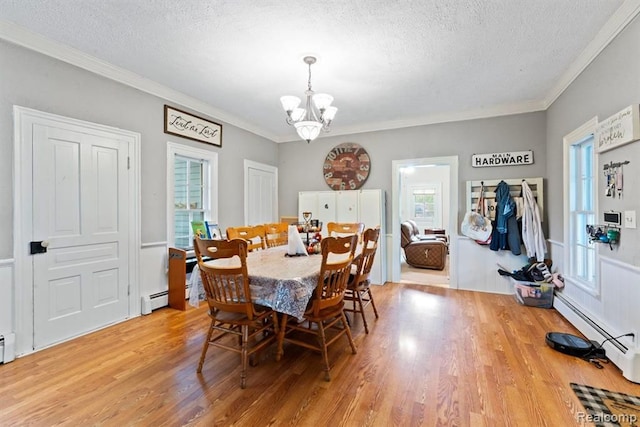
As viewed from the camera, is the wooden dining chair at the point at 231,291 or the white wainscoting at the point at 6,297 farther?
the white wainscoting at the point at 6,297

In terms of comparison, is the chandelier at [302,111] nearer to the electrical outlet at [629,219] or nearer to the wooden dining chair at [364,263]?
the wooden dining chair at [364,263]

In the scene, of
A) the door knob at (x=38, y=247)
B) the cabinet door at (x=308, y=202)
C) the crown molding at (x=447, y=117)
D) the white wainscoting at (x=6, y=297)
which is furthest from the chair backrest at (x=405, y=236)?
the white wainscoting at (x=6, y=297)

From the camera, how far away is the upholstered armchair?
5.73 meters

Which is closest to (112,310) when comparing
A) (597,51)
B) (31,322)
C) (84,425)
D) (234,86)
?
(31,322)

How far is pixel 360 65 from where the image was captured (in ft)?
9.82

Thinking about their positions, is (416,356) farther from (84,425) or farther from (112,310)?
(112,310)

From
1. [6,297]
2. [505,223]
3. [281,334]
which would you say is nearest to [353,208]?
[505,223]

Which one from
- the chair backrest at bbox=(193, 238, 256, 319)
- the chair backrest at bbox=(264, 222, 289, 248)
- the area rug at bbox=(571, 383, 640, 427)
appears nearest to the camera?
the area rug at bbox=(571, 383, 640, 427)

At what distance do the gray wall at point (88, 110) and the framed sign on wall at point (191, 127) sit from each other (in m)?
0.07

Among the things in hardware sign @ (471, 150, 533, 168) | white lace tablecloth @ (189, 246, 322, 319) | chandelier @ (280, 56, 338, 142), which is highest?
chandelier @ (280, 56, 338, 142)

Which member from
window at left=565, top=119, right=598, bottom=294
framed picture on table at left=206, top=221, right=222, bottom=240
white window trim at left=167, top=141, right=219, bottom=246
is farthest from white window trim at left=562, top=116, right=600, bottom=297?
white window trim at left=167, top=141, right=219, bottom=246

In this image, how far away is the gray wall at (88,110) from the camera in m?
2.37

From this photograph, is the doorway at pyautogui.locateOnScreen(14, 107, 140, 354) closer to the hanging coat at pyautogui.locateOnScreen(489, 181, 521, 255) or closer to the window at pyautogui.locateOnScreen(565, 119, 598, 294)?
the hanging coat at pyautogui.locateOnScreen(489, 181, 521, 255)

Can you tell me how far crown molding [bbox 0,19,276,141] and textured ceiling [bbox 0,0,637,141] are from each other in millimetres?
66
